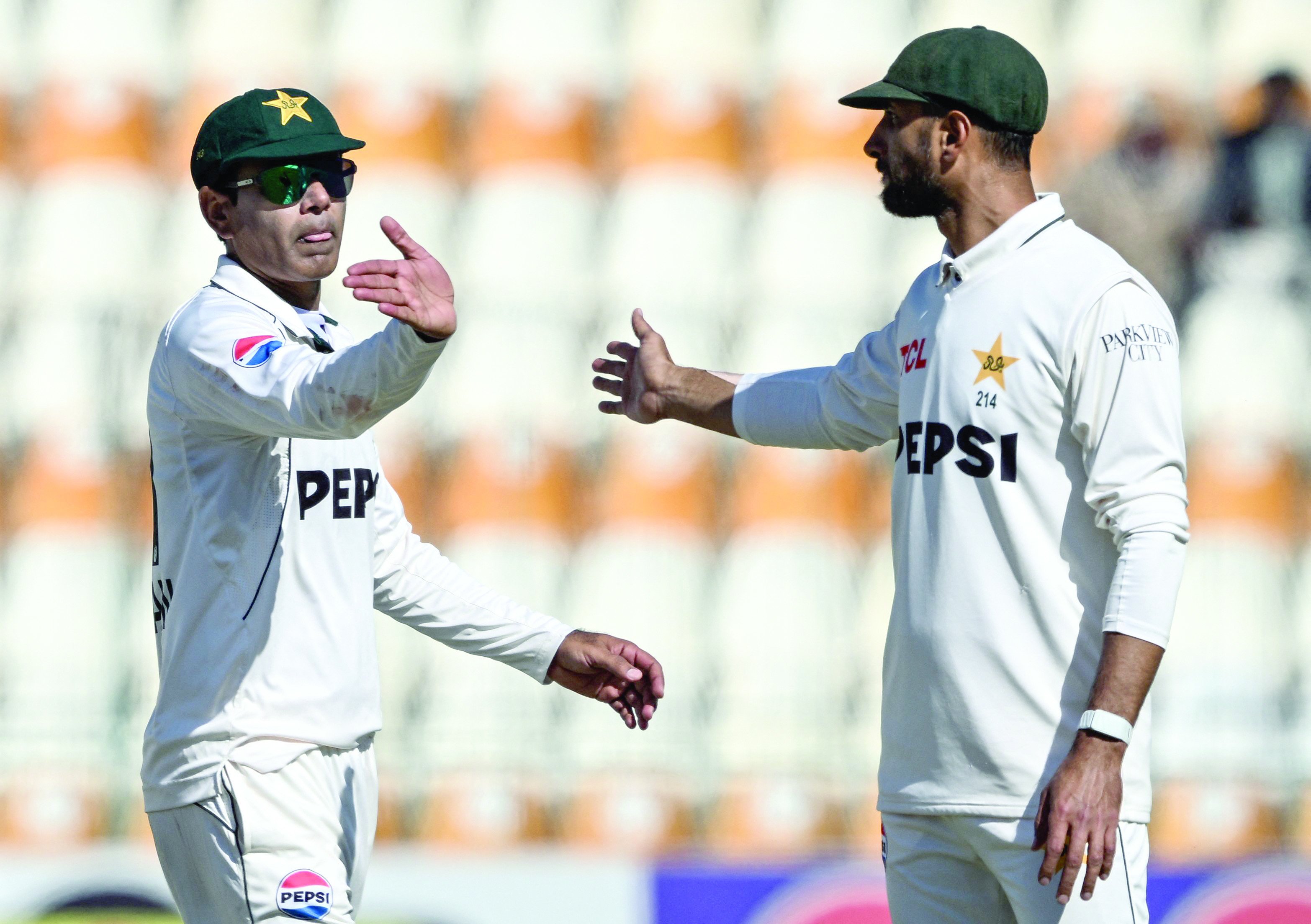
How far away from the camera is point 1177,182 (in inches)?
220

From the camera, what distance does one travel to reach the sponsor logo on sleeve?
2.17 meters

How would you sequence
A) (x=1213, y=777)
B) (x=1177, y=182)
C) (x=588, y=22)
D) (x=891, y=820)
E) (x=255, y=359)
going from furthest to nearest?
(x=588, y=22) → (x=1177, y=182) → (x=1213, y=777) → (x=891, y=820) → (x=255, y=359)

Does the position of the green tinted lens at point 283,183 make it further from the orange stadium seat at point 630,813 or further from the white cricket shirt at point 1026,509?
the orange stadium seat at point 630,813

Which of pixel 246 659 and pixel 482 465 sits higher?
pixel 482 465

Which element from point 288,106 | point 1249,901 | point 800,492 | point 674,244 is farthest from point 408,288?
point 674,244

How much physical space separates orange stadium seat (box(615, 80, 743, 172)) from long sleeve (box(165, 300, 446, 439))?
4006 mm

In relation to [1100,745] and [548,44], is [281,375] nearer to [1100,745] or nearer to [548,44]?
[1100,745]

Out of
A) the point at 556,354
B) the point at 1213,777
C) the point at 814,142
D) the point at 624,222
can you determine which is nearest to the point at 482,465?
the point at 556,354

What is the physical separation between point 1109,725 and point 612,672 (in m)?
0.94

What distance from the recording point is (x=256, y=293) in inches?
96.9

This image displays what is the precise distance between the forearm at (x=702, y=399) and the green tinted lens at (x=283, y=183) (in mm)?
751

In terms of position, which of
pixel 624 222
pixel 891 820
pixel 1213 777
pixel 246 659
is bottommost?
pixel 1213 777

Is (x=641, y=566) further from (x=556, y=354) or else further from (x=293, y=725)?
(x=293, y=725)

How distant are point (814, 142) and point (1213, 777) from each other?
2896 mm
